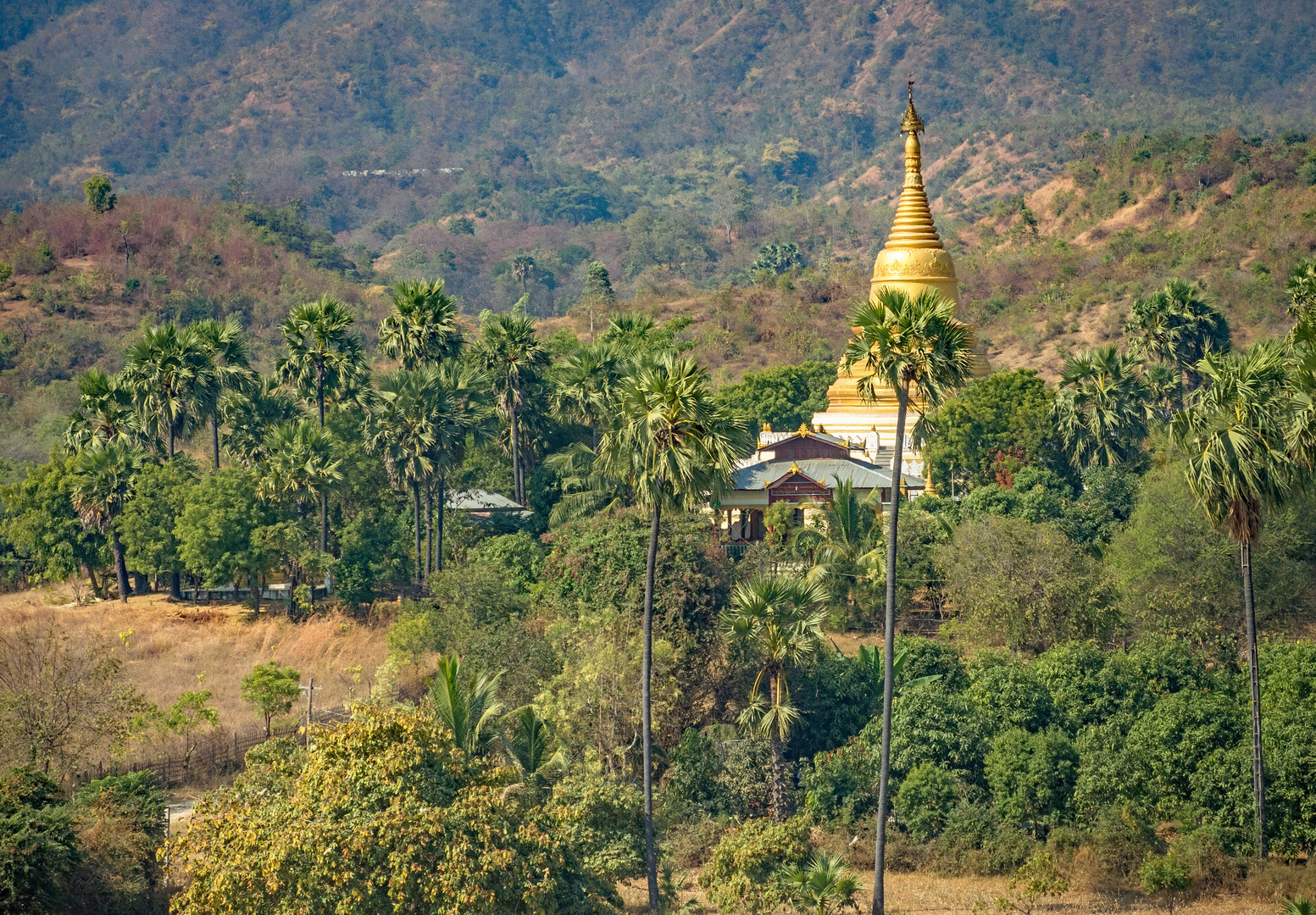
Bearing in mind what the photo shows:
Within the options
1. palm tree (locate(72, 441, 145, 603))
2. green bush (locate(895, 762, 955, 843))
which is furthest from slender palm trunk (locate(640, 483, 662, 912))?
palm tree (locate(72, 441, 145, 603))

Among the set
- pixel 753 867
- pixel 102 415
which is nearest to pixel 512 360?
pixel 102 415

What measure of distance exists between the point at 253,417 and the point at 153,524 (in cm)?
646

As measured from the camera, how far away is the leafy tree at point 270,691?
1478 inches

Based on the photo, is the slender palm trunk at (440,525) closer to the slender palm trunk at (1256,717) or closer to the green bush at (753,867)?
Result: the green bush at (753,867)

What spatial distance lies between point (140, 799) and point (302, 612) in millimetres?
19154

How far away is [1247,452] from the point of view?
2834 cm

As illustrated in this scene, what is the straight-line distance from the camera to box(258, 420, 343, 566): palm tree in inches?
1890

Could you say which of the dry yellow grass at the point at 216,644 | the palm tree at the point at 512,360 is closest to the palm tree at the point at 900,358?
the dry yellow grass at the point at 216,644

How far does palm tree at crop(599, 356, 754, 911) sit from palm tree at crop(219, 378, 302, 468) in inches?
1013

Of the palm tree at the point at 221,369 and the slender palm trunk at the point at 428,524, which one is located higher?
the palm tree at the point at 221,369

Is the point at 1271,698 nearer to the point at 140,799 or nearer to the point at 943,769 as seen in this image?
the point at 943,769

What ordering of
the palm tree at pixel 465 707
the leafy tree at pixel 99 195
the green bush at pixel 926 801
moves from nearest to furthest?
the palm tree at pixel 465 707 < the green bush at pixel 926 801 < the leafy tree at pixel 99 195

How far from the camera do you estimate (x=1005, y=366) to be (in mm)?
83250

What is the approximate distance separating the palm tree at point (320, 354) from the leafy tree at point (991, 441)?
67.2ft
